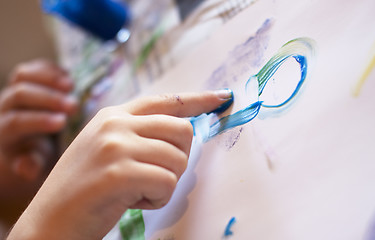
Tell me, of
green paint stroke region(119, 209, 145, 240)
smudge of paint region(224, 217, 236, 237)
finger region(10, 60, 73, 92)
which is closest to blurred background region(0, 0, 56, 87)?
finger region(10, 60, 73, 92)

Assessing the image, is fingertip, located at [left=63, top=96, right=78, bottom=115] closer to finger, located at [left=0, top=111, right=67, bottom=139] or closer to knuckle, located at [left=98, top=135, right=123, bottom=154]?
finger, located at [left=0, top=111, right=67, bottom=139]

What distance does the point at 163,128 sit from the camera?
0.33 metres

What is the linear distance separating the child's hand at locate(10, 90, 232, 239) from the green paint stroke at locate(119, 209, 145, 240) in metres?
0.05

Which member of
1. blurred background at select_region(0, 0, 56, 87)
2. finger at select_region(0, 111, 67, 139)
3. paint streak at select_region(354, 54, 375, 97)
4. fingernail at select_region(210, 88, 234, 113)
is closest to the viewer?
paint streak at select_region(354, 54, 375, 97)

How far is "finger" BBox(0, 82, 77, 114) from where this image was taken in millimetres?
683

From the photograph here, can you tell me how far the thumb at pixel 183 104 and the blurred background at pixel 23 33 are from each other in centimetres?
105

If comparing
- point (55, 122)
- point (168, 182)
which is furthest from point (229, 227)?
point (55, 122)

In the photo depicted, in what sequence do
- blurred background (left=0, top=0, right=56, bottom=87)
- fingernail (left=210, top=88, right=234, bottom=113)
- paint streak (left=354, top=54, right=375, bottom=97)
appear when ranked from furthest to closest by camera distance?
blurred background (left=0, top=0, right=56, bottom=87) → fingernail (left=210, top=88, right=234, bottom=113) → paint streak (left=354, top=54, right=375, bottom=97)

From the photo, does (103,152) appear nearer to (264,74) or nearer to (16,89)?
(264,74)

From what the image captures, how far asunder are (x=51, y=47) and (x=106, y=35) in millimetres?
731

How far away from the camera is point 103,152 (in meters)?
0.31

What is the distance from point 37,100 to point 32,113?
0.09 feet

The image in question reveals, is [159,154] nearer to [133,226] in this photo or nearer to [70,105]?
[133,226]

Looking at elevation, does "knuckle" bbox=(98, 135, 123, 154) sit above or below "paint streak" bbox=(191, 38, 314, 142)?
above
